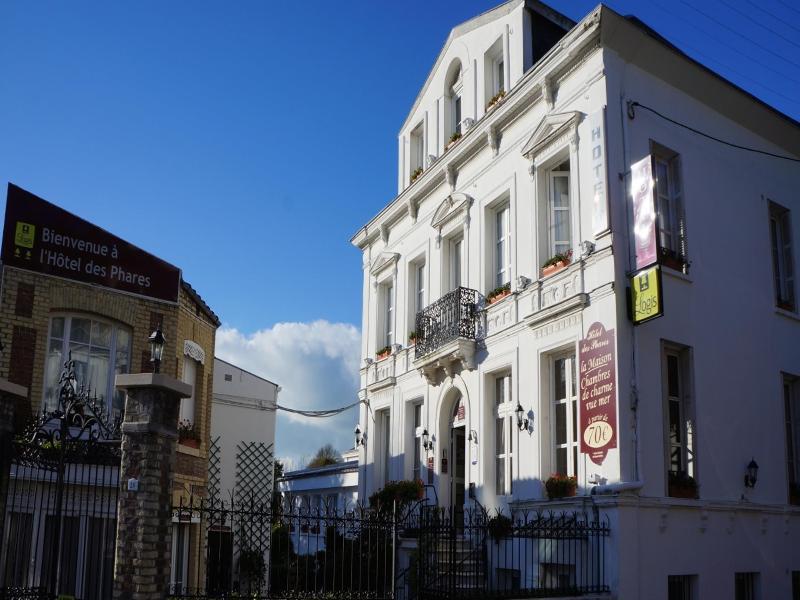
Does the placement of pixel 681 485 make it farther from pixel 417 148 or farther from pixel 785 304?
pixel 417 148

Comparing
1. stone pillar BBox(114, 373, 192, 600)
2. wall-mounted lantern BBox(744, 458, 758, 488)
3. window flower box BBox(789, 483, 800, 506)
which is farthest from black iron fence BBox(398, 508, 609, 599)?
window flower box BBox(789, 483, 800, 506)

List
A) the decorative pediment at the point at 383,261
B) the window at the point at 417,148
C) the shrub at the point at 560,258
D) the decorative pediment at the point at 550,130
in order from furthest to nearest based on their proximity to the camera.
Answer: the window at the point at 417,148 → the decorative pediment at the point at 383,261 → the decorative pediment at the point at 550,130 → the shrub at the point at 560,258

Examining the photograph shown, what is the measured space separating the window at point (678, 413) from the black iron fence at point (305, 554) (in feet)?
16.0

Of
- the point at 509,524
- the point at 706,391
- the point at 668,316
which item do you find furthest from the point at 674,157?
the point at 509,524

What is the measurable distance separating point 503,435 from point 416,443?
431cm

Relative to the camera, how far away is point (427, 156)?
21.6 meters

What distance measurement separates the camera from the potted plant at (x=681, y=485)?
13.8 meters

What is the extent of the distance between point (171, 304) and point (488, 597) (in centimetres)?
980

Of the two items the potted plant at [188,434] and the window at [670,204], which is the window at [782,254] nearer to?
the window at [670,204]

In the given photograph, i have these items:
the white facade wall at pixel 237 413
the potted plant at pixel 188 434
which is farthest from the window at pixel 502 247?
the white facade wall at pixel 237 413

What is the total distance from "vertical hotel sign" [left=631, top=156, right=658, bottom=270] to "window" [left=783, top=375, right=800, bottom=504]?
17.3 feet

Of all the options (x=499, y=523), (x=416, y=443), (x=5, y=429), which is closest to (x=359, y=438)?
(x=416, y=443)

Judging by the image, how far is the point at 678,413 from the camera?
574 inches

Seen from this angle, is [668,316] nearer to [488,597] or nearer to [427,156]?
[488,597]
